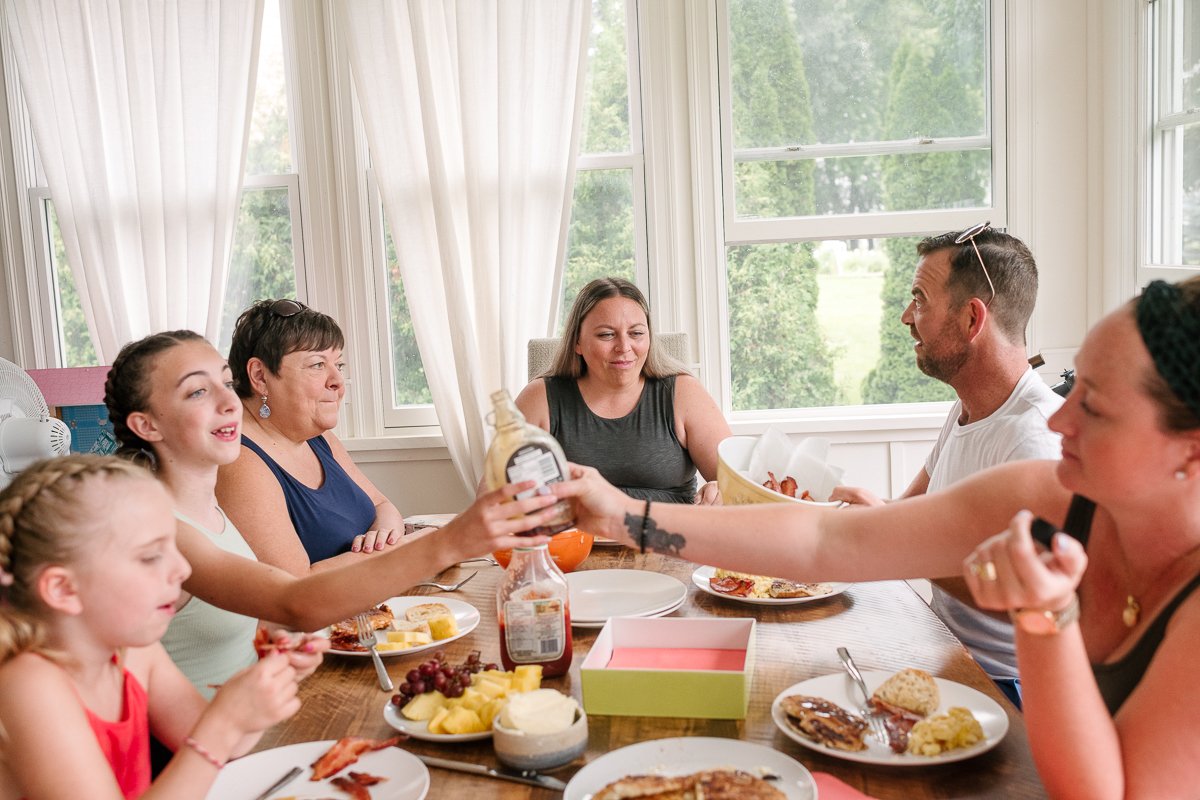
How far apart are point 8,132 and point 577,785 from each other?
4095 mm

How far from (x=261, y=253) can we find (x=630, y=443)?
192cm

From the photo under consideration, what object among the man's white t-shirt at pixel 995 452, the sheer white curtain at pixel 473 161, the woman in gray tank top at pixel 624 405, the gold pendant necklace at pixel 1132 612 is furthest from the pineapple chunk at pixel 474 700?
the sheer white curtain at pixel 473 161

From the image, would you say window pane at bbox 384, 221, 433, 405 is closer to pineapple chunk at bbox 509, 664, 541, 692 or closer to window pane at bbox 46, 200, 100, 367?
window pane at bbox 46, 200, 100, 367

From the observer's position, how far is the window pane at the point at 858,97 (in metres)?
3.71

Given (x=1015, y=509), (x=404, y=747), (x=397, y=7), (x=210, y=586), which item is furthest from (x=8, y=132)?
(x=1015, y=509)

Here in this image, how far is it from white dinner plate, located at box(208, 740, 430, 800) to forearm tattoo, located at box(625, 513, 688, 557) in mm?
450

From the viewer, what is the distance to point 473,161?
370 cm

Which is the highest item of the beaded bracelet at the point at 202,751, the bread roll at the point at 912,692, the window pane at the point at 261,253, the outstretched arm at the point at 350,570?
the window pane at the point at 261,253

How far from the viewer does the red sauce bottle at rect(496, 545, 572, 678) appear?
4.69 feet

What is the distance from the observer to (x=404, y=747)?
129 centimetres

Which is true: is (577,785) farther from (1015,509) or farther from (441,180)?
(441,180)

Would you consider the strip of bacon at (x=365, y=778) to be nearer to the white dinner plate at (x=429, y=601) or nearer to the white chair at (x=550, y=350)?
the white dinner plate at (x=429, y=601)

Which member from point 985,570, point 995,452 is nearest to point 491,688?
point 985,570

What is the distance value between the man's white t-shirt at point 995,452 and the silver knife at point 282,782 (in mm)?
1288
